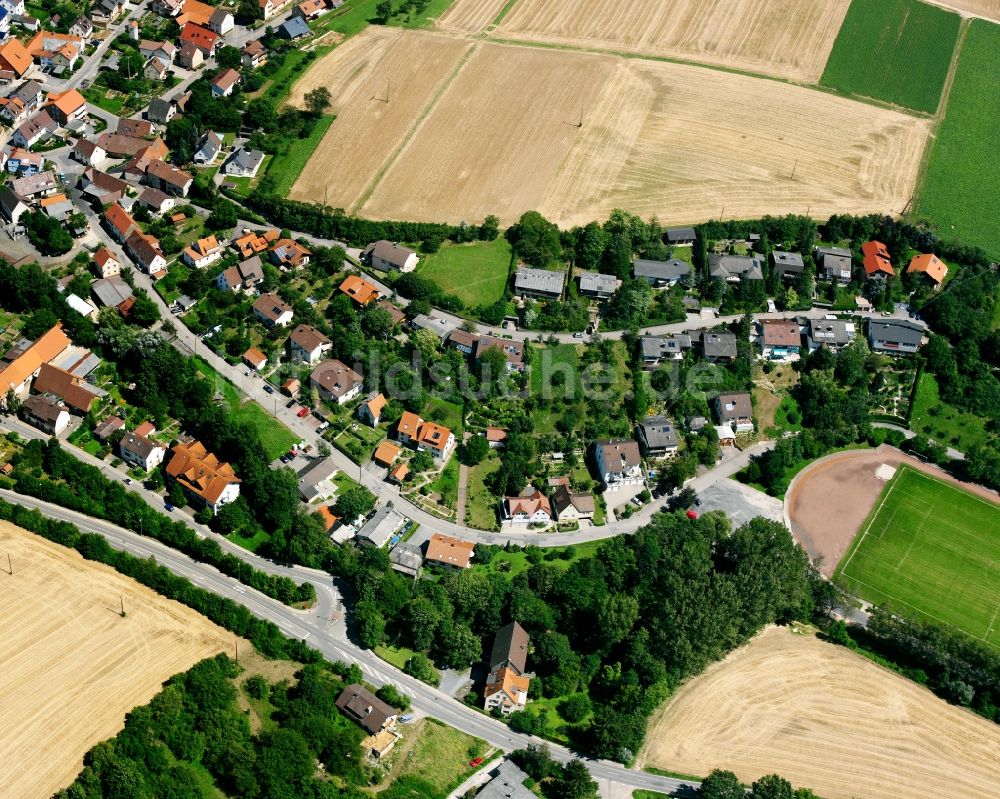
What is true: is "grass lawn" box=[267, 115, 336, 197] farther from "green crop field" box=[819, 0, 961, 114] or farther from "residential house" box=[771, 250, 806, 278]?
"green crop field" box=[819, 0, 961, 114]

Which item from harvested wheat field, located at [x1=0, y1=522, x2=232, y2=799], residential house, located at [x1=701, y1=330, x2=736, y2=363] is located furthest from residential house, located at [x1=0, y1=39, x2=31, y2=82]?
residential house, located at [x1=701, y1=330, x2=736, y2=363]

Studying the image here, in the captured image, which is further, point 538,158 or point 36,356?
point 538,158

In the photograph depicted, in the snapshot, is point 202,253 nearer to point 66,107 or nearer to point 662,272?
point 66,107

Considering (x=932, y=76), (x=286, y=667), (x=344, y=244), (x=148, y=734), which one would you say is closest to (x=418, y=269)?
(x=344, y=244)

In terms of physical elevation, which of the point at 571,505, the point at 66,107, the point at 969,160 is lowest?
the point at 969,160

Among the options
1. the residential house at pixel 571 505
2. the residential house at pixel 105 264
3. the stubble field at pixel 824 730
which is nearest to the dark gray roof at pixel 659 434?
the residential house at pixel 571 505

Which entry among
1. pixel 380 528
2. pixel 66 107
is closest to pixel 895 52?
pixel 380 528

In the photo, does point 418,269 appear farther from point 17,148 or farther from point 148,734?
point 148,734
